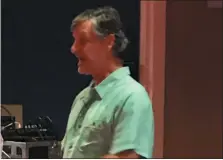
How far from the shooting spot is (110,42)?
81 centimetres

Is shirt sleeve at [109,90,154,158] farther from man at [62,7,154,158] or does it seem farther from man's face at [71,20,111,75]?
man's face at [71,20,111,75]

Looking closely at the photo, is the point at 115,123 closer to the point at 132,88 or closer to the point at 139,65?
the point at 132,88

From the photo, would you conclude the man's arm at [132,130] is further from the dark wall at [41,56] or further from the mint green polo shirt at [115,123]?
the dark wall at [41,56]

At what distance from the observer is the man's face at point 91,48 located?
803 mm

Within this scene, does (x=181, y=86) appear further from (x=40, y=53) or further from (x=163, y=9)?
(x=40, y=53)

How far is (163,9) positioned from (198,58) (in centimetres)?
15

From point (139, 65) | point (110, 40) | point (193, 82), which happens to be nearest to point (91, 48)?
point (110, 40)

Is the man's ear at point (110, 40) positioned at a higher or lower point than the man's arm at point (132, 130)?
higher

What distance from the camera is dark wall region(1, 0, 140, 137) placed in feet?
2.97

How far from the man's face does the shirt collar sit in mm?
28

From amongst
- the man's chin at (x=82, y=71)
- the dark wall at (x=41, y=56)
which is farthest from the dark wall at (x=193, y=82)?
the man's chin at (x=82, y=71)

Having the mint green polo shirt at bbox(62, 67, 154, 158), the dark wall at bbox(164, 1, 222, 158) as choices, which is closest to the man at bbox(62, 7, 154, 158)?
the mint green polo shirt at bbox(62, 67, 154, 158)

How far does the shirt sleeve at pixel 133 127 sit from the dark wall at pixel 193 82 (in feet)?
0.55

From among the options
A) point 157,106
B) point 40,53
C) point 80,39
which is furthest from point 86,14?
point 157,106
